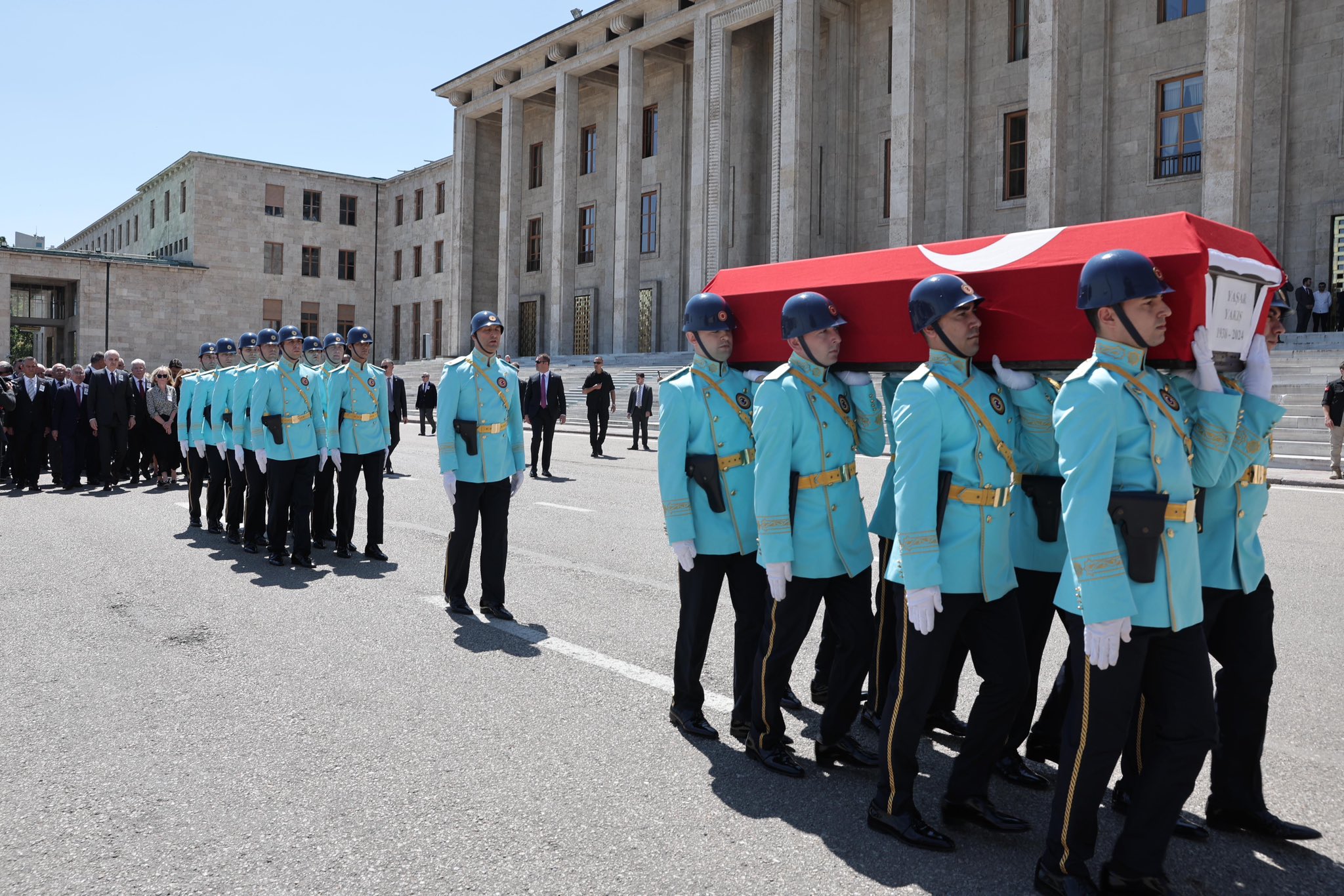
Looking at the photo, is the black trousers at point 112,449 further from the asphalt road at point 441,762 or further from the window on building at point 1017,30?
the window on building at point 1017,30

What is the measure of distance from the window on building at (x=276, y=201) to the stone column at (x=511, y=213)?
58.5ft

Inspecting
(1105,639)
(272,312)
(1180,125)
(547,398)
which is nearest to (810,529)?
(1105,639)

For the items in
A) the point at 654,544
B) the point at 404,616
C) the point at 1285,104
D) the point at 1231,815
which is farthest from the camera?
the point at 1285,104

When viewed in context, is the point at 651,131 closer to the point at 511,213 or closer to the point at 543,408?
the point at 511,213

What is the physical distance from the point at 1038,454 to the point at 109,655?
5264 mm

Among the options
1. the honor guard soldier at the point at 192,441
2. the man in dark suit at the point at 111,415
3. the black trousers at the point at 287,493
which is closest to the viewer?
the black trousers at the point at 287,493

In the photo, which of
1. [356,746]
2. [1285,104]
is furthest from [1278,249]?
[356,746]

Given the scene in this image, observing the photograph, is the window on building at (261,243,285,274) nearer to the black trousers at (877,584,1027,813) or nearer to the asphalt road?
the asphalt road

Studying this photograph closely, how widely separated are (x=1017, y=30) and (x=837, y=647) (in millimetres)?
30340

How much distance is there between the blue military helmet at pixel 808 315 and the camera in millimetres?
4078

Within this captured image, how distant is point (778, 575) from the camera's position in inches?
159

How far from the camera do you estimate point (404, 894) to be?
10.2 feet

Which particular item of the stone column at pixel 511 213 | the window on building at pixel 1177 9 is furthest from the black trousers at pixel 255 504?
the stone column at pixel 511 213

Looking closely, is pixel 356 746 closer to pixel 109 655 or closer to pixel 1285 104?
pixel 109 655
